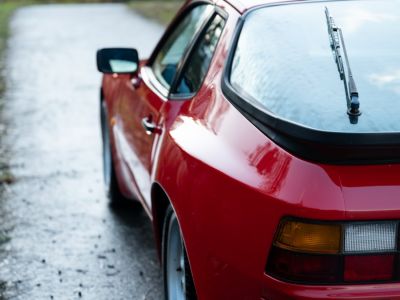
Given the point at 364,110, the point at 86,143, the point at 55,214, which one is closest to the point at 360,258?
the point at 364,110

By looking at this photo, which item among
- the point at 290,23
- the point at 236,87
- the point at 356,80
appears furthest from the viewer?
the point at 290,23

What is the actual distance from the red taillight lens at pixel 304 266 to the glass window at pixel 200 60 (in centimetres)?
131

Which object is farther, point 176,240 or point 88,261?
point 88,261

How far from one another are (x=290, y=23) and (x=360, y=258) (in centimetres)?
132

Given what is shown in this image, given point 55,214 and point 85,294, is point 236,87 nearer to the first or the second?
point 85,294

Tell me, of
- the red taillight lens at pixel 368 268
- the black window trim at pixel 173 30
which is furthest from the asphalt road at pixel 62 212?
the red taillight lens at pixel 368 268

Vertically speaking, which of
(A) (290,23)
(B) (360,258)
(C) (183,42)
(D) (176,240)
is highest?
(A) (290,23)

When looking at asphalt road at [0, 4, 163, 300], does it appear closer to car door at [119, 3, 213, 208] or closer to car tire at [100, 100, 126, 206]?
car tire at [100, 100, 126, 206]

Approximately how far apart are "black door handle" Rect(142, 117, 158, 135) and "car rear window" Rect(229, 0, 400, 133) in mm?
711

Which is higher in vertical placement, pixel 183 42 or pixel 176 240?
pixel 183 42

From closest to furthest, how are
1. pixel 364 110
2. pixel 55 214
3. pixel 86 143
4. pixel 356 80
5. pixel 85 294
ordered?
1. pixel 364 110
2. pixel 356 80
3. pixel 85 294
4. pixel 55 214
5. pixel 86 143

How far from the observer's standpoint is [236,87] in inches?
125

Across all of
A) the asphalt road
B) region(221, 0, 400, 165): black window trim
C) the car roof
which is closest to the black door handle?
the car roof

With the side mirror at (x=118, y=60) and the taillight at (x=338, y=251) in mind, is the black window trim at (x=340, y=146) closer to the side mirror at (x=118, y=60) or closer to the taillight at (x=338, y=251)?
the taillight at (x=338, y=251)
